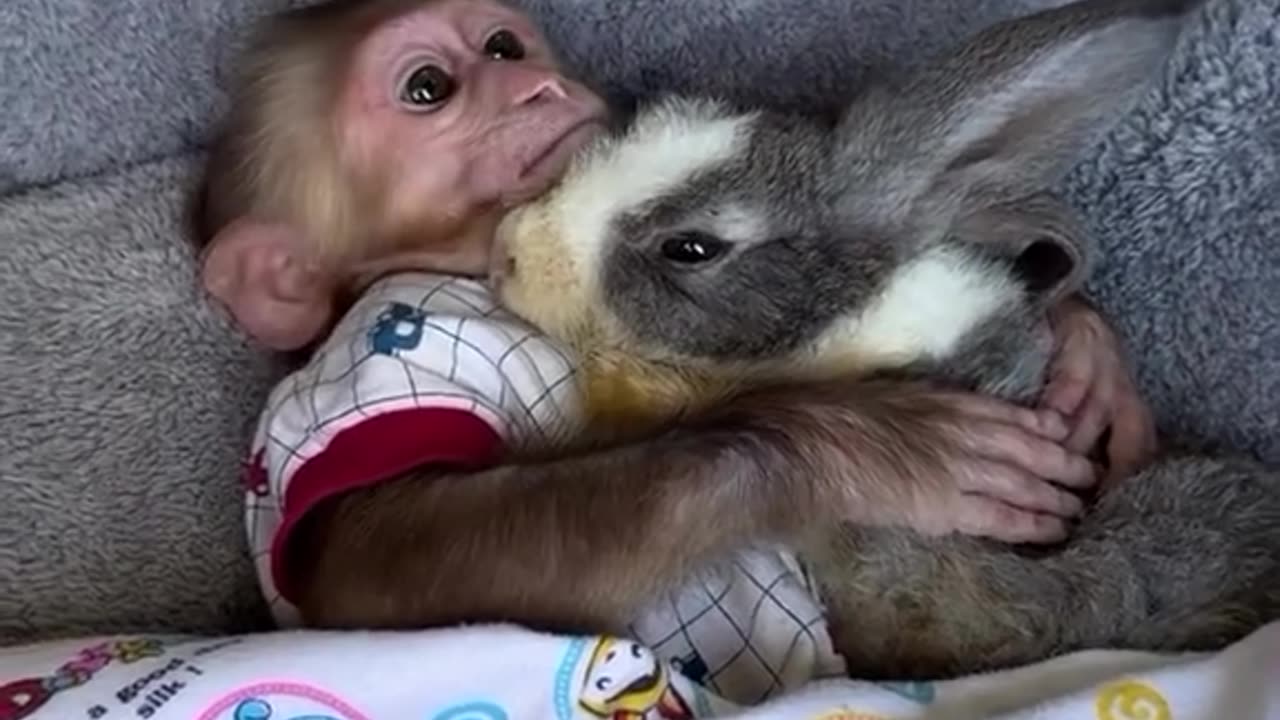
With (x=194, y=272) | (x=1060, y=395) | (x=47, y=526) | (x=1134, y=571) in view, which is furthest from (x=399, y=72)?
(x=1134, y=571)

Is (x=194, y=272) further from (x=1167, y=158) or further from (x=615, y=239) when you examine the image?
(x=1167, y=158)

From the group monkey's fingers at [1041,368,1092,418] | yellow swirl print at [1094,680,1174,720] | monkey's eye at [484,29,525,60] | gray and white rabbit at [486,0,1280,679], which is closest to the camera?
yellow swirl print at [1094,680,1174,720]

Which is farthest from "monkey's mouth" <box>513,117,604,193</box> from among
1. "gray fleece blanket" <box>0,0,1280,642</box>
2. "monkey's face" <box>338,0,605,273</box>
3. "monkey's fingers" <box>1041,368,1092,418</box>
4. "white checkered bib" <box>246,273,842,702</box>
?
"monkey's fingers" <box>1041,368,1092,418</box>

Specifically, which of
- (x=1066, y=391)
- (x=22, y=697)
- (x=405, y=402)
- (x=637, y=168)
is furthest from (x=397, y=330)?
(x=1066, y=391)

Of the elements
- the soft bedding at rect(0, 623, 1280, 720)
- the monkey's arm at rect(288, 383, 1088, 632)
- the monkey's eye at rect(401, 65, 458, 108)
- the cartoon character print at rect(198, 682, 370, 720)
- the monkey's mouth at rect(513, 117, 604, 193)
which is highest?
the monkey's eye at rect(401, 65, 458, 108)

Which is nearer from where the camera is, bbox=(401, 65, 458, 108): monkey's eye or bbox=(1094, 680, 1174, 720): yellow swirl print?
bbox=(1094, 680, 1174, 720): yellow swirl print

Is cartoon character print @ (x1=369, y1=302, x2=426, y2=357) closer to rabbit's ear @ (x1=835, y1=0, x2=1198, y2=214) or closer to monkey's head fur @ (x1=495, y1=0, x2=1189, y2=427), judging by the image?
monkey's head fur @ (x1=495, y1=0, x2=1189, y2=427)

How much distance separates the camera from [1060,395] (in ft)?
4.94

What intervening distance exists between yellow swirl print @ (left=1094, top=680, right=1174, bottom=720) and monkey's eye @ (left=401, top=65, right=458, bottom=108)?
60 centimetres

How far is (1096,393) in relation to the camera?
1.54m

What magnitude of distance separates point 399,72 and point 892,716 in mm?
571

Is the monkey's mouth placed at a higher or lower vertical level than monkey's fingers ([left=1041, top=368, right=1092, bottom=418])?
higher

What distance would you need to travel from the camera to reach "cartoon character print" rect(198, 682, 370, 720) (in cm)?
128

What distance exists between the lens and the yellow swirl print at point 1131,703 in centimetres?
125
